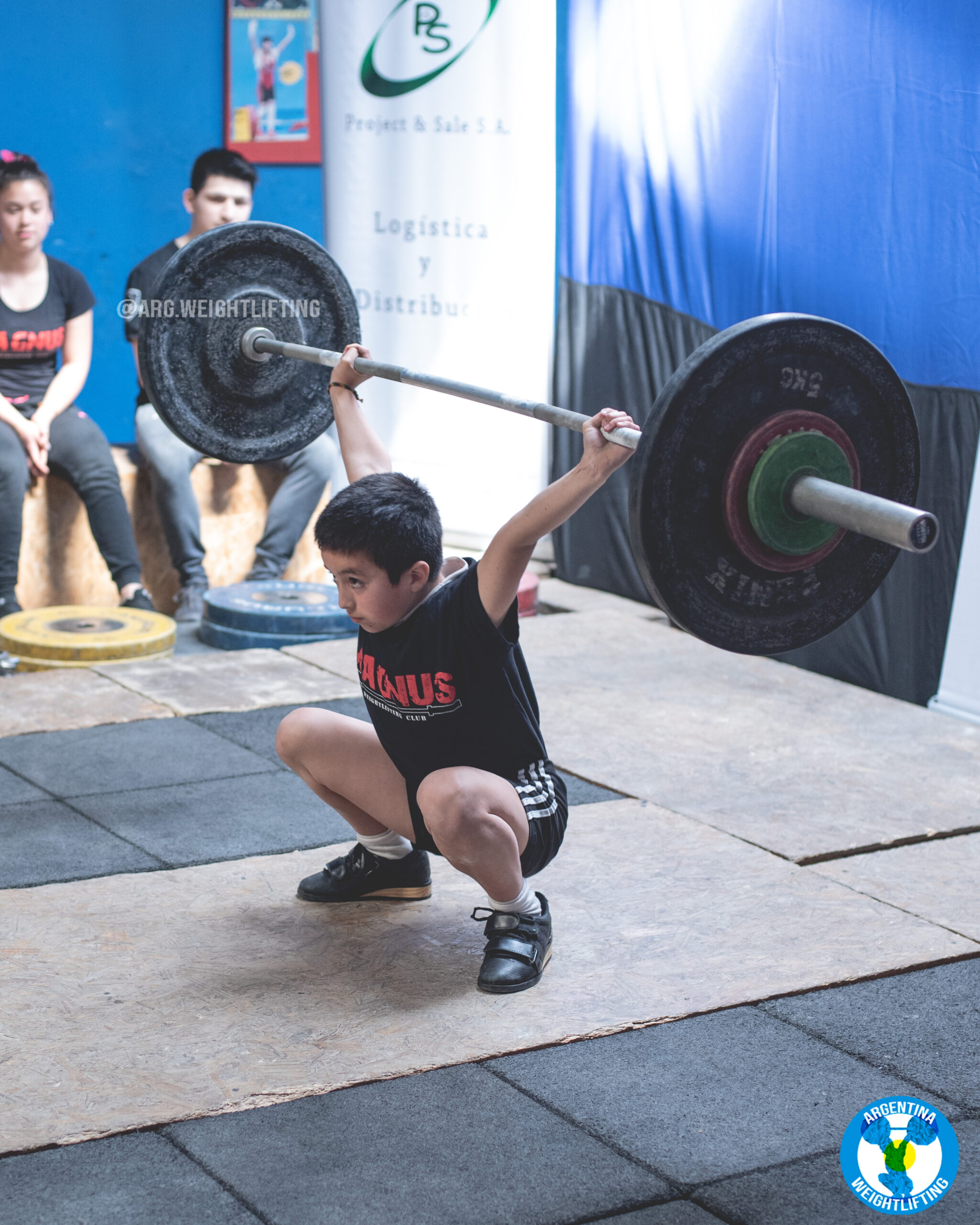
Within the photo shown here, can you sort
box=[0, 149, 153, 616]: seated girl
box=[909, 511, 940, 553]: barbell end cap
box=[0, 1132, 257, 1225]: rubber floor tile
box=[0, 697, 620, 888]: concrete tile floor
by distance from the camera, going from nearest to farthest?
box=[0, 1132, 257, 1225]: rubber floor tile, box=[909, 511, 940, 553]: barbell end cap, box=[0, 697, 620, 888]: concrete tile floor, box=[0, 149, 153, 616]: seated girl

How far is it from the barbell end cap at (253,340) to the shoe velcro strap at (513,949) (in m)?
1.30

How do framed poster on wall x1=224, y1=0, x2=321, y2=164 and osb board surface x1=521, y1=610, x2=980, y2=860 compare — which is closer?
osb board surface x1=521, y1=610, x2=980, y2=860

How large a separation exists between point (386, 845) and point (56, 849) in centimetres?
63

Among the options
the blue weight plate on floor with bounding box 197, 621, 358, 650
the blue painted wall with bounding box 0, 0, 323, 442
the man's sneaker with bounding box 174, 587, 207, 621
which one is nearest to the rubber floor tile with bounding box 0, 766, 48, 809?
the blue weight plate on floor with bounding box 197, 621, 358, 650

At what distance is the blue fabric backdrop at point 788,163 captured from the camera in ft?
11.1

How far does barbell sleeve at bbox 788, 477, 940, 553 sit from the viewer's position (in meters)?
1.64

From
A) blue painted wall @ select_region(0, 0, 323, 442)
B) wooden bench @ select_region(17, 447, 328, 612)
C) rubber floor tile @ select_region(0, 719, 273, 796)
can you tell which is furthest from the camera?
blue painted wall @ select_region(0, 0, 323, 442)

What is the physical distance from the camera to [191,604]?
4371mm

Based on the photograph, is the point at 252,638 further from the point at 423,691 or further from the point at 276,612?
the point at 423,691

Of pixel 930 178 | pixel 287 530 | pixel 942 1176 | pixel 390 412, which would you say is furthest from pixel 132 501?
pixel 942 1176

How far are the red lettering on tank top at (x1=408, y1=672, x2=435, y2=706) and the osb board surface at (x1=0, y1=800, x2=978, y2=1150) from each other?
0.40 meters

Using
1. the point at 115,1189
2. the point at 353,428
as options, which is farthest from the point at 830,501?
the point at 115,1189

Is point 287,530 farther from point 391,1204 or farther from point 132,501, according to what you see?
point 391,1204

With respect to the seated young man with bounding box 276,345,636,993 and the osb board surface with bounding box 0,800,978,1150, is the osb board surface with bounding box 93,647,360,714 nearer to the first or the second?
the osb board surface with bounding box 0,800,978,1150
